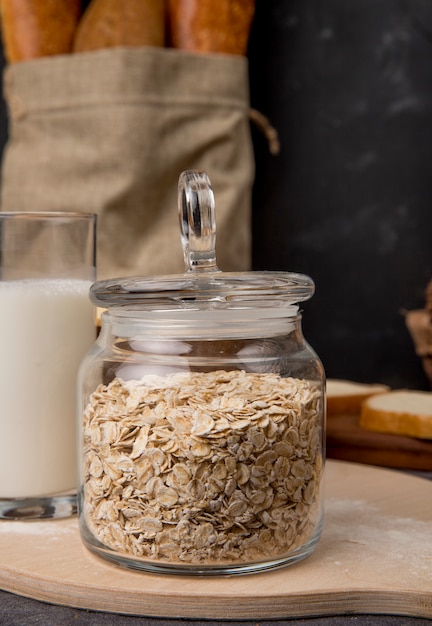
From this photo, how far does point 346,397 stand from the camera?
1472 mm

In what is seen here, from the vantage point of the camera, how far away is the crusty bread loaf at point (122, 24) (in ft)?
5.34

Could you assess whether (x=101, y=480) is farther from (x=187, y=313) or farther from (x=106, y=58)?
(x=106, y=58)

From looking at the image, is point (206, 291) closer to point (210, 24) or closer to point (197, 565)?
point (197, 565)

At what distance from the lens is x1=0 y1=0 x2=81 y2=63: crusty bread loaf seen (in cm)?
167

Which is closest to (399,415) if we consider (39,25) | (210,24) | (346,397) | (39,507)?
(346,397)

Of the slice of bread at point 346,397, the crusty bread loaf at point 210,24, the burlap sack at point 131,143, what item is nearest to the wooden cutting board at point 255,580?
the slice of bread at point 346,397

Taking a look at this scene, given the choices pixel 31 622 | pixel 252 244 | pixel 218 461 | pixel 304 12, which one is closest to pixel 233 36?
pixel 304 12

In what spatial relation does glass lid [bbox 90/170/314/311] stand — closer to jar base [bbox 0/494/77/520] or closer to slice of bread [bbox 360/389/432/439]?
jar base [bbox 0/494/77/520]

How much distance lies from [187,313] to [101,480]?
6.9 inches

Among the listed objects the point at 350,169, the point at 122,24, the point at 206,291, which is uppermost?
the point at 122,24

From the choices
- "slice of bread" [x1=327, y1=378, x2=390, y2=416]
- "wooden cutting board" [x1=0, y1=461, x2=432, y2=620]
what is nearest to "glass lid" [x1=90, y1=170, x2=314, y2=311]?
"wooden cutting board" [x1=0, y1=461, x2=432, y2=620]

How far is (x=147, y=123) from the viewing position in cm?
167

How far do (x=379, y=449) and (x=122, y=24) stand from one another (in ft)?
3.06

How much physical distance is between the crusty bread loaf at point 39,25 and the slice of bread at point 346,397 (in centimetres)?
87
